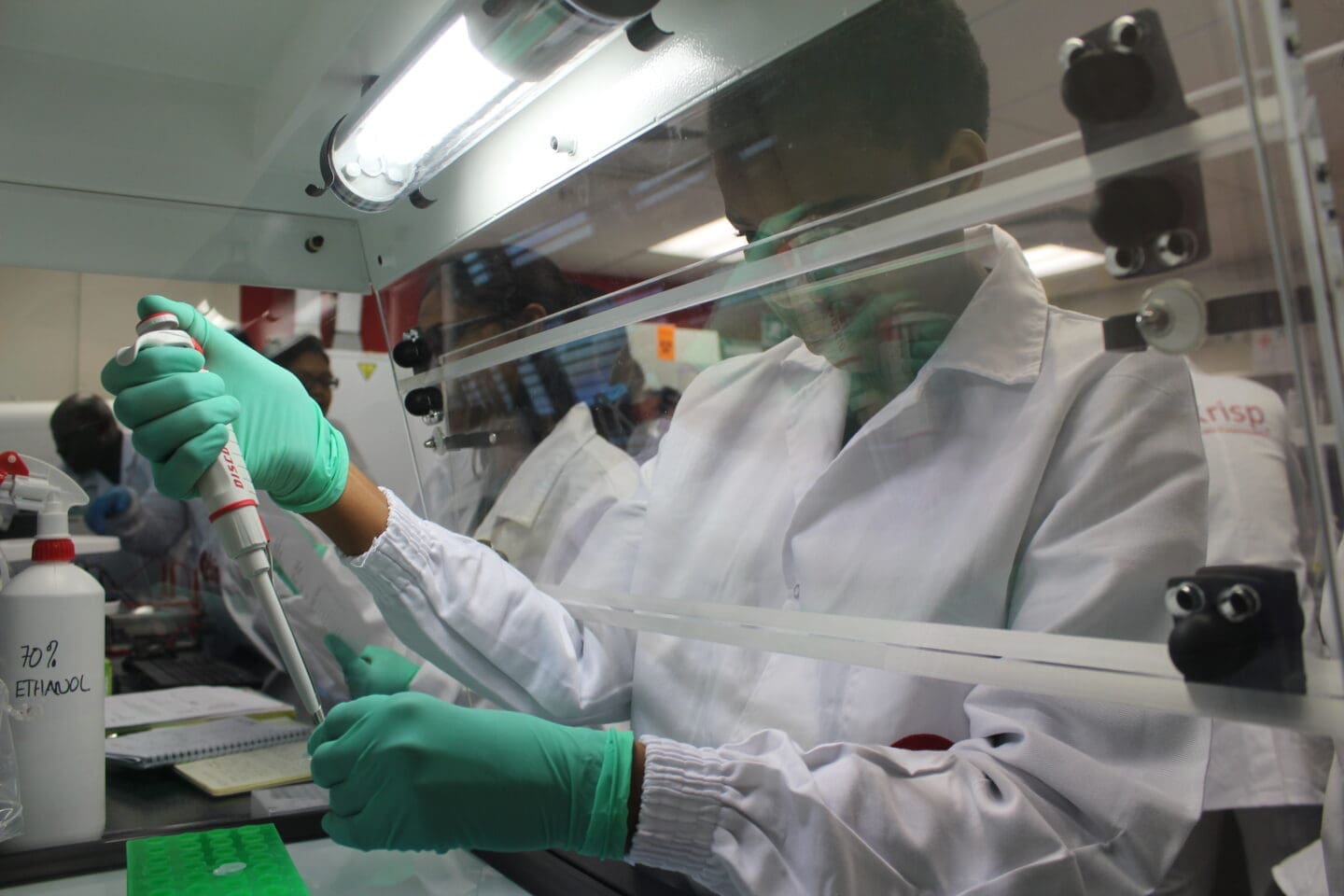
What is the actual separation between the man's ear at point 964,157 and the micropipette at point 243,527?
82 cm

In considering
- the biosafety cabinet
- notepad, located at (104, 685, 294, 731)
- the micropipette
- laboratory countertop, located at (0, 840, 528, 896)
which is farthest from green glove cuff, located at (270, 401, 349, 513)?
notepad, located at (104, 685, 294, 731)

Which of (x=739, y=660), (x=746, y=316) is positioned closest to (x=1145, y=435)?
(x=746, y=316)

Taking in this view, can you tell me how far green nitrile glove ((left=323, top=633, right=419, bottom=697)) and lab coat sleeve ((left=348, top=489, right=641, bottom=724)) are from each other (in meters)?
0.21

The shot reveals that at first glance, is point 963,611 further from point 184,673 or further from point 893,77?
point 184,673

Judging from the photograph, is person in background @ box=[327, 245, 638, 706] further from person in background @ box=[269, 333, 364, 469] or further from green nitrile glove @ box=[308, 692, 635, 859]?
green nitrile glove @ box=[308, 692, 635, 859]

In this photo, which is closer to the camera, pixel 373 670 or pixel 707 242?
pixel 707 242

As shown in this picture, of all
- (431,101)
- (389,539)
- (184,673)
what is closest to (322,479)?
(389,539)

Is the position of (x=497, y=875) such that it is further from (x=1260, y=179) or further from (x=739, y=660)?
(x=1260, y=179)

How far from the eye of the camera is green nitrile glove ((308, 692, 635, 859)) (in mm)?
912

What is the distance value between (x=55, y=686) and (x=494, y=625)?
591mm

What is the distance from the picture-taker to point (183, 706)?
191cm

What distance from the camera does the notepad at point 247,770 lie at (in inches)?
57.4

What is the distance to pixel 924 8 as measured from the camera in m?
0.88

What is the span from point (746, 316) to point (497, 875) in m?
0.80
